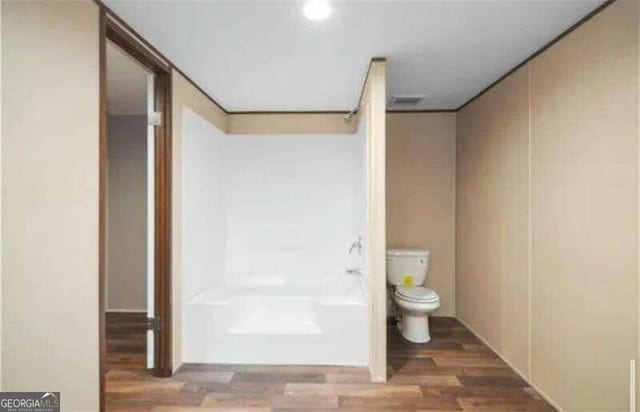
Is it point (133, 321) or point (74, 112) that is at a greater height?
point (74, 112)

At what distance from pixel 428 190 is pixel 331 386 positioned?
2249 mm

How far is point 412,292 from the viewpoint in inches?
124

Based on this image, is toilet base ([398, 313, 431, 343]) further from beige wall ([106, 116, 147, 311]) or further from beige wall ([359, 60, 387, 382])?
beige wall ([106, 116, 147, 311])

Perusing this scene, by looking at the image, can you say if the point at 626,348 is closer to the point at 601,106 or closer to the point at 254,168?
the point at 601,106

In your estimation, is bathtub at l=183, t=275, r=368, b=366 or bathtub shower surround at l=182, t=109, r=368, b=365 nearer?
bathtub at l=183, t=275, r=368, b=366

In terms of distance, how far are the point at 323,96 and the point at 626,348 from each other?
2721 mm

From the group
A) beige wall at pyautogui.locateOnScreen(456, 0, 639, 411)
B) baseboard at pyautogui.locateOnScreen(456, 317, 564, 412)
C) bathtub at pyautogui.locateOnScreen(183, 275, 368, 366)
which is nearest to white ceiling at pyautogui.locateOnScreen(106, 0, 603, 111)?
beige wall at pyautogui.locateOnScreen(456, 0, 639, 411)

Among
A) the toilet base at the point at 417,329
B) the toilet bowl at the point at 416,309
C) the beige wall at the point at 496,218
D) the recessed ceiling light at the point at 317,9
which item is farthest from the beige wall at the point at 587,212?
the recessed ceiling light at the point at 317,9

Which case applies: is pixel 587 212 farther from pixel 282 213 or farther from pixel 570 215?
pixel 282 213

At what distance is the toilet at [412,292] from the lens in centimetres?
300

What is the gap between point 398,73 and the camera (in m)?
2.66

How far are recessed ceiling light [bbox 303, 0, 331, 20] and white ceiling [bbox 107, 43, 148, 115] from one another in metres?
1.18

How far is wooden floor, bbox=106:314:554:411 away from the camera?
6.98 ft

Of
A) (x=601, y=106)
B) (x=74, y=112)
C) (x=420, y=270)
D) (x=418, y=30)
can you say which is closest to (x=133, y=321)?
(x=74, y=112)
